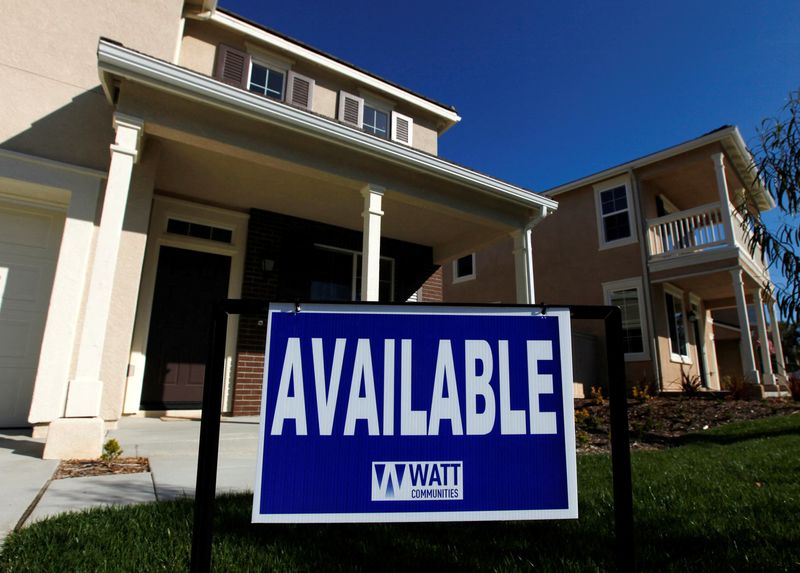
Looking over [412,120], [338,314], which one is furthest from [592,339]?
[338,314]

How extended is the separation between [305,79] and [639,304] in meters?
9.13

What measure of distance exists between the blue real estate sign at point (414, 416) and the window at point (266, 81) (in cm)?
807

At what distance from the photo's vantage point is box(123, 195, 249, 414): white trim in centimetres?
627

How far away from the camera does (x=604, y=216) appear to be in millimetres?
12711

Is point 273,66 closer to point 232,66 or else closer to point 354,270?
point 232,66

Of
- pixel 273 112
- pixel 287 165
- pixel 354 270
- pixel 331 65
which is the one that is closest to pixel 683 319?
pixel 354 270

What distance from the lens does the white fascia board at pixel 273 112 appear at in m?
4.36

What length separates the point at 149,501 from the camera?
2.71 meters

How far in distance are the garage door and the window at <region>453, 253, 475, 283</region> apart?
11863 millimetres

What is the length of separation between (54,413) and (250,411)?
9.49 feet

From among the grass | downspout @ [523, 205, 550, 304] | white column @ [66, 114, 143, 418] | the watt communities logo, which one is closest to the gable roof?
downspout @ [523, 205, 550, 304]

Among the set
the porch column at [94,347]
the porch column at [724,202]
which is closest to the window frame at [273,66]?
the porch column at [94,347]

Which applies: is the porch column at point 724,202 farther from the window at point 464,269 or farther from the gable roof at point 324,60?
the window at point 464,269

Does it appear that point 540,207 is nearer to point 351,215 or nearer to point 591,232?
point 351,215
